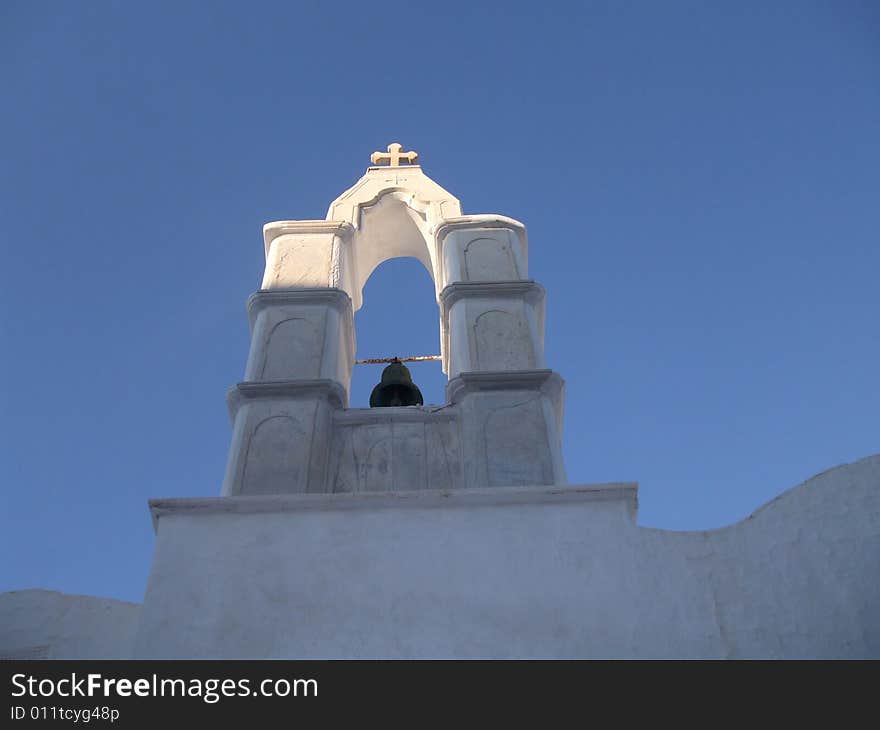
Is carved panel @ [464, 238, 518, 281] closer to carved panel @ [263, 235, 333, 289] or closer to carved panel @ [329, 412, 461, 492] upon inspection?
carved panel @ [263, 235, 333, 289]

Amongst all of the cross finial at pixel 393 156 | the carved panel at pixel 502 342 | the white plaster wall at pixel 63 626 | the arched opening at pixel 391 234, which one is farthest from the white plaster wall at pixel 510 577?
the cross finial at pixel 393 156

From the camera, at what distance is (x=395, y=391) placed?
8.16m

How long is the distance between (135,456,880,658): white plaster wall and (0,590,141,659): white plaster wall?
0.59 m

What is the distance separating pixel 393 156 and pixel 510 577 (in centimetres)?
636

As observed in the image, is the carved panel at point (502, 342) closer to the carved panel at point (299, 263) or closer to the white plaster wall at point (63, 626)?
the carved panel at point (299, 263)

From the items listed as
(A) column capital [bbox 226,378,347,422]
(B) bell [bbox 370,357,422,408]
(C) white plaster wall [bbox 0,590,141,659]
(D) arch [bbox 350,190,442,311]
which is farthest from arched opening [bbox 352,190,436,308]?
(C) white plaster wall [bbox 0,590,141,659]

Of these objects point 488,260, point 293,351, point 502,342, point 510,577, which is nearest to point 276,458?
point 293,351

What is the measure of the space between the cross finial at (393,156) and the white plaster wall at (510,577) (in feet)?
19.3

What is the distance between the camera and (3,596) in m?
5.38

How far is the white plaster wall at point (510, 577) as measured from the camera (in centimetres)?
442

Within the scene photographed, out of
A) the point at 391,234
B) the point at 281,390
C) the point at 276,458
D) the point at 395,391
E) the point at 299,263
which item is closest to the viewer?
the point at 276,458

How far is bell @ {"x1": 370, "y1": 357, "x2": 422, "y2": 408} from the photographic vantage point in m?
8.12

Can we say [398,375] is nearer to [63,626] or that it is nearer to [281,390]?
[281,390]
